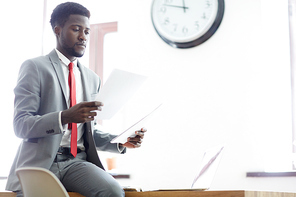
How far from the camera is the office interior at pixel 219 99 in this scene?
9.25 feet

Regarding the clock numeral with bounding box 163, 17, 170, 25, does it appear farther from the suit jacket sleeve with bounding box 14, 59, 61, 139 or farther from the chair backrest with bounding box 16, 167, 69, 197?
the chair backrest with bounding box 16, 167, 69, 197

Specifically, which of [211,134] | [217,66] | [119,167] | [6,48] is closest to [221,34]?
[217,66]

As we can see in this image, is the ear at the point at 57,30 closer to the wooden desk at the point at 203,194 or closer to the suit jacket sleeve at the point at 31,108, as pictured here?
the suit jacket sleeve at the point at 31,108

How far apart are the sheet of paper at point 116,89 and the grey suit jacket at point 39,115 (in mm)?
Result: 166

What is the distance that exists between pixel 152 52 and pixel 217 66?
545 millimetres

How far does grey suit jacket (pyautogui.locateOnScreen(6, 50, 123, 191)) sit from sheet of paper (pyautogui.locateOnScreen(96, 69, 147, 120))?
6.5 inches

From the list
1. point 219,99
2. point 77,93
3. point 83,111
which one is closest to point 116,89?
point 83,111

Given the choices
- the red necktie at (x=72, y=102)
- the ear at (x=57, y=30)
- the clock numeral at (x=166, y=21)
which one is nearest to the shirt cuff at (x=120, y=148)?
the red necktie at (x=72, y=102)

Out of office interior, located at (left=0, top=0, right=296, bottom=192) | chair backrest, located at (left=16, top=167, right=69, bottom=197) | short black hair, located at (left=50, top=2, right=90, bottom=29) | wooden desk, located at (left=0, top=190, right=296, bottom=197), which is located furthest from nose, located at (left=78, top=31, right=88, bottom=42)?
office interior, located at (left=0, top=0, right=296, bottom=192)

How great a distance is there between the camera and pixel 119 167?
309cm

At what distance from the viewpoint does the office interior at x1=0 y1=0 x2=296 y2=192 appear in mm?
2818

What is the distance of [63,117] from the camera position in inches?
63.6

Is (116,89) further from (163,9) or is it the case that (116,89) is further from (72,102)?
(163,9)

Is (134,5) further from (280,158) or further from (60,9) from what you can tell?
(280,158)
